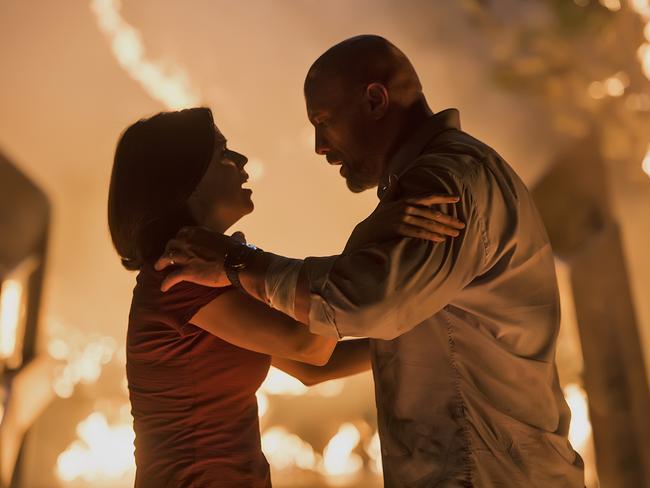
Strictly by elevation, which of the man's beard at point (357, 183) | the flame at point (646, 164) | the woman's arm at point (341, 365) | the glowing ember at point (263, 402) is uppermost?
the flame at point (646, 164)

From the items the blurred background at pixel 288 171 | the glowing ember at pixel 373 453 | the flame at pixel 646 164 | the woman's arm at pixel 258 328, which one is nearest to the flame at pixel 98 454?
the blurred background at pixel 288 171

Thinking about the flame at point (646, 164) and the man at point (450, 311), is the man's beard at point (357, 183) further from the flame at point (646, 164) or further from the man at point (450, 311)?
the flame at point (646, 164)

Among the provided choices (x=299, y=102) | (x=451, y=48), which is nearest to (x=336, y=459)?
(x=299, y=102)

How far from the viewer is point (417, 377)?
4.15ft

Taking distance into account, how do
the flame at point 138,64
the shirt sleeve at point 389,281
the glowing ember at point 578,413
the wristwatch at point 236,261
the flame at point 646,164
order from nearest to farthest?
the shirt sleeve at point 389,281, the wristwatch at point 236,261, the flame at point 646,164, the glowing ember at point 578,413, the flame at point 138,64

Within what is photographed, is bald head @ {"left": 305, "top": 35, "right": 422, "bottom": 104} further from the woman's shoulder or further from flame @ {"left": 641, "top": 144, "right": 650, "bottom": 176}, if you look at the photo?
flame @ {"left": 641, "top": 144, "right": 650, "bottom": 176}

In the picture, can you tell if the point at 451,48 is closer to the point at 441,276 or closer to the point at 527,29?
the point at 527,29

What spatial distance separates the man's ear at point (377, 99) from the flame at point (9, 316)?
3.25m

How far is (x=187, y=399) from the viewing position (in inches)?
59.4

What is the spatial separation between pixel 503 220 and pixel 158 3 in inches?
161

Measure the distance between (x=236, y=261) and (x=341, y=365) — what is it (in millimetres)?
647

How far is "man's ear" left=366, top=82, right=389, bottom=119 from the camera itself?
57.4 inches

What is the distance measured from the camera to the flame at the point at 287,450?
557 cm

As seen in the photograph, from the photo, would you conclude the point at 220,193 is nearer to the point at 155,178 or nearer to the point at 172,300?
the point at 155,178
